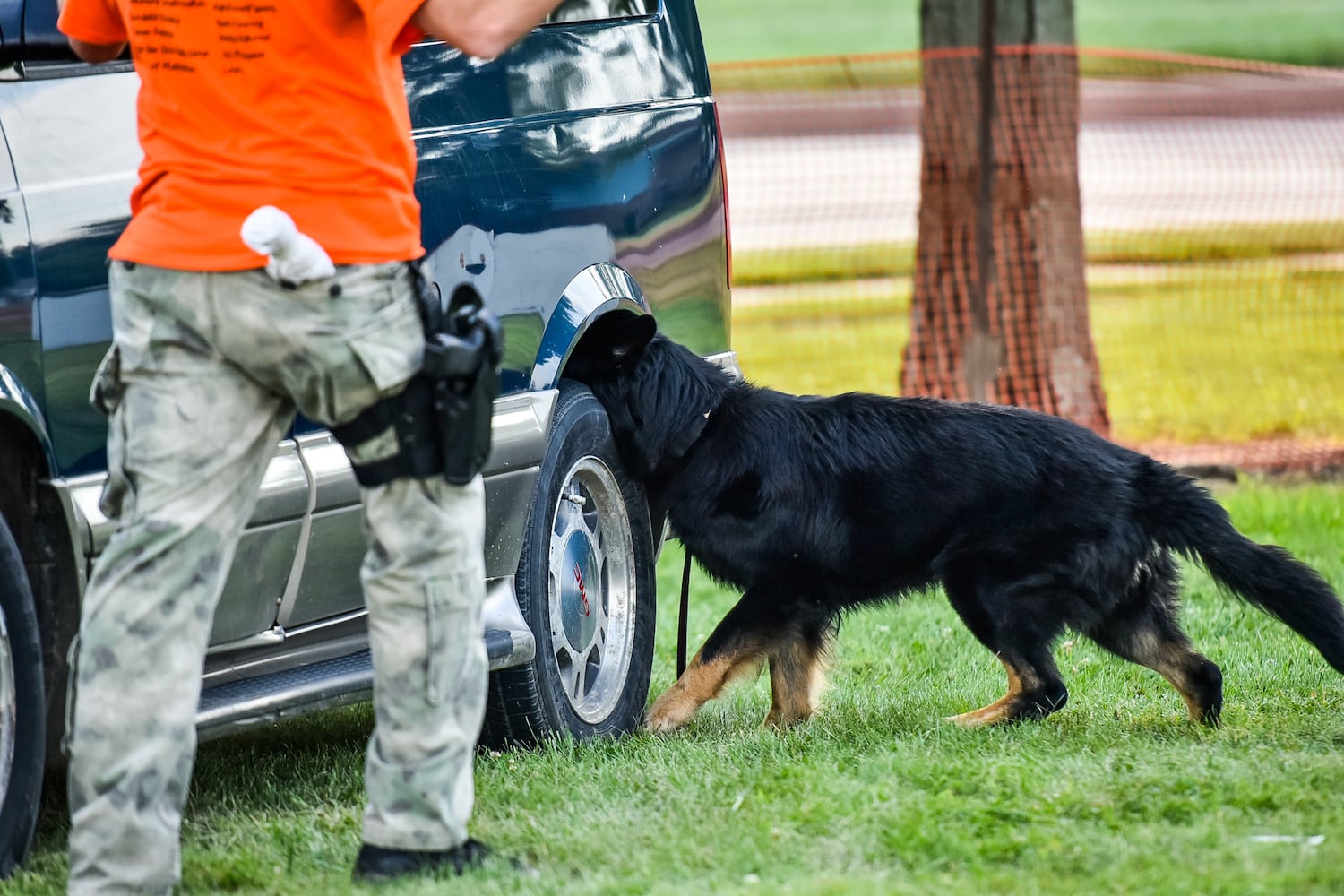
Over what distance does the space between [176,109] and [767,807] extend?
1838mm

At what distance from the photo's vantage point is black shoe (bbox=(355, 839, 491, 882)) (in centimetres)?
303

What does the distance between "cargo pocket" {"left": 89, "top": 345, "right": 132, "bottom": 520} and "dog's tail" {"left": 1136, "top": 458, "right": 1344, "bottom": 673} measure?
9.07ft

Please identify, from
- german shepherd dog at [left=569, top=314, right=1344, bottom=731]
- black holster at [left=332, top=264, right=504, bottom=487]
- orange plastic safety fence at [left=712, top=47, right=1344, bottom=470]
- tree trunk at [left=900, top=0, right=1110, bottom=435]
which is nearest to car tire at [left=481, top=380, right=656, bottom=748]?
german shepherd dog at [left=569, top=314, right=1344, bottom=731]

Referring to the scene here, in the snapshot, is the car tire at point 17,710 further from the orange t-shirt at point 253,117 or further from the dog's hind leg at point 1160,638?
the dog's hind leg at point 1160,638

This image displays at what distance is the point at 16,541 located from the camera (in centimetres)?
320

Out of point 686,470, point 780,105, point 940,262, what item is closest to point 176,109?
point 686,470

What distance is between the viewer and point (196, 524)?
9.37 ft

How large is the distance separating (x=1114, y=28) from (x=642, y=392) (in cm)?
4120

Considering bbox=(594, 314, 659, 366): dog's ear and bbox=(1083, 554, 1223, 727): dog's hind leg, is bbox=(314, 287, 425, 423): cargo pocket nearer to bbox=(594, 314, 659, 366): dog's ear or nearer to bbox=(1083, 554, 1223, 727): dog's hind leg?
bbox=(594, 314, 659, 366): dog's ear

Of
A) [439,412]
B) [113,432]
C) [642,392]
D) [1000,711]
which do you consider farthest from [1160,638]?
[113,432]

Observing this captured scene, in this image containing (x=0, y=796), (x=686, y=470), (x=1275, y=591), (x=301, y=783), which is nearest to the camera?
(x=0, y=796)

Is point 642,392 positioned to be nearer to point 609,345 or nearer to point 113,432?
point 609,345

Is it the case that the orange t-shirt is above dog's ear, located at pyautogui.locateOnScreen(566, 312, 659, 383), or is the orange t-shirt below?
above

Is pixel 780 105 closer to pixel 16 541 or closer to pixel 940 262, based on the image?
pixel 940 262
